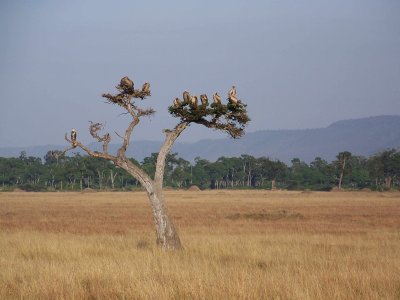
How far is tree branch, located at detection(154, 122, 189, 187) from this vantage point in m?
17.2

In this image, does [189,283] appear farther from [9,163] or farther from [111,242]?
[9,163]

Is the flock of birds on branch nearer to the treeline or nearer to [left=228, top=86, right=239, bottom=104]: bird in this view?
[left=228, top=86, right=239, bottom=104]: bird

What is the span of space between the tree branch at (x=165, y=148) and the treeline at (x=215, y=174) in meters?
106

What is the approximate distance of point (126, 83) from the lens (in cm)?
1684

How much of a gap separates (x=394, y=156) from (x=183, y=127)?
400 feet

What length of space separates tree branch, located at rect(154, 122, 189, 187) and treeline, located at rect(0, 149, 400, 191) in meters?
106

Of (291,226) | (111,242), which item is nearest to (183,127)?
(111,242)

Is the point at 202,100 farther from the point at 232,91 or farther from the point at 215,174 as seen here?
the point at 215,174

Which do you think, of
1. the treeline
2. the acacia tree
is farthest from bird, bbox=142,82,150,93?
the treeline

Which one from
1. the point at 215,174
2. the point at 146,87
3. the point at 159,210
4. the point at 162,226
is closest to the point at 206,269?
the point at 162,226

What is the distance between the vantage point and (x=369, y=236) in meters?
21.6

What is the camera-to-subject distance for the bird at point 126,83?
1680 cm

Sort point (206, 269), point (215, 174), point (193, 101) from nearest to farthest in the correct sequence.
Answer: point (206, 269)
point (193, 101)
point (215, 174)

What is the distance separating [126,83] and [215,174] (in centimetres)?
13232
